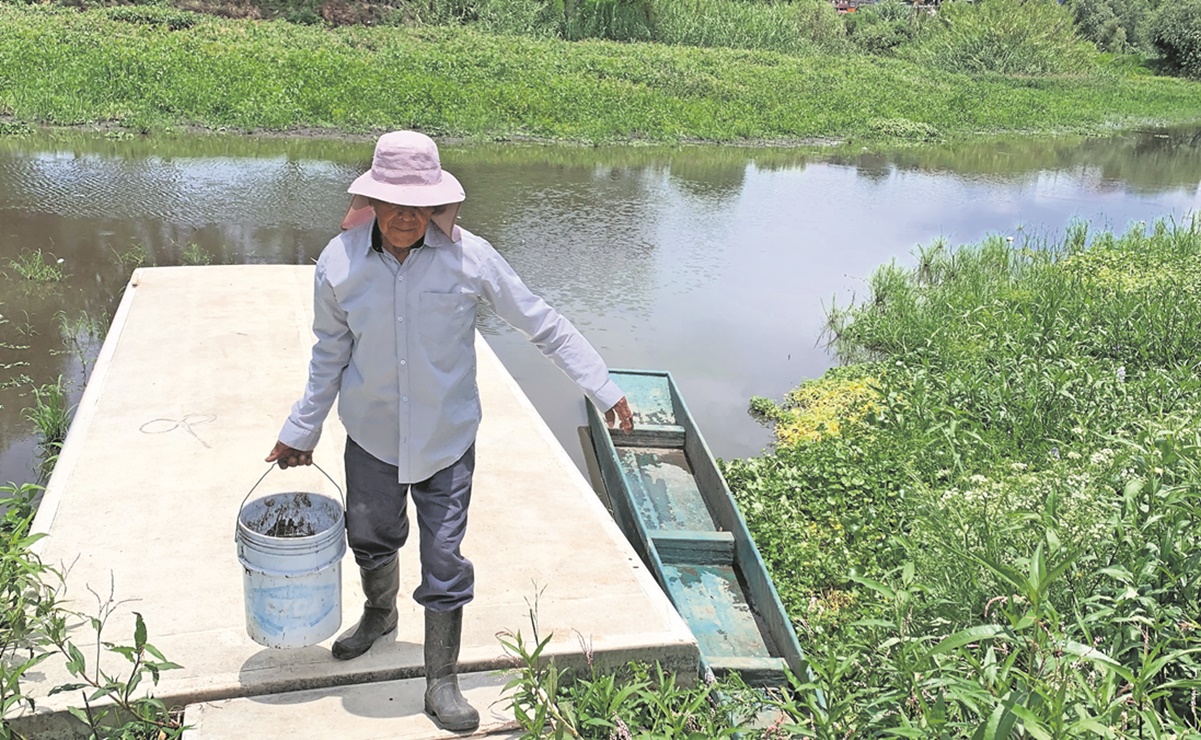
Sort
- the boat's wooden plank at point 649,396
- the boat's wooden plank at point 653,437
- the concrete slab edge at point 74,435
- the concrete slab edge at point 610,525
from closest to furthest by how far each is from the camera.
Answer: the concrete slab edge at point 610,525, the concrete slab edge at point 74,435, the boat's wooden plank at point 653,437, the boat's wooden plank at point 649,396

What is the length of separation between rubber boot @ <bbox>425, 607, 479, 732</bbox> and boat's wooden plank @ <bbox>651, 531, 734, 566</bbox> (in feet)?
6.33

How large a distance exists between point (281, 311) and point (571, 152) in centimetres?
1136

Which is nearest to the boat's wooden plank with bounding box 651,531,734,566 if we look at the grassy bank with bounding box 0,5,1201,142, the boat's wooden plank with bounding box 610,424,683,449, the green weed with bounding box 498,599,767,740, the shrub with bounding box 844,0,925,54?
the green weed with bounding box 498,599,767,740

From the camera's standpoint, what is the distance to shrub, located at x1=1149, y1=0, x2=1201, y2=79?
147 feet

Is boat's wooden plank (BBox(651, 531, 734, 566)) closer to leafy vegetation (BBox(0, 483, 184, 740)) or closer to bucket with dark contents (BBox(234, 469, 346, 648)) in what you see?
bucket with dark contents (BBox(234, 469, 346, 648))

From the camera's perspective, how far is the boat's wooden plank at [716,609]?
438 cm

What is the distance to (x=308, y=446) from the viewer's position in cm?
302

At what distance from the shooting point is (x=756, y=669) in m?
3.75

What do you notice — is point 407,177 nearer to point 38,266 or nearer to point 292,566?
point 292,566

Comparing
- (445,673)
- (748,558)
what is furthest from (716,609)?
(445,673)

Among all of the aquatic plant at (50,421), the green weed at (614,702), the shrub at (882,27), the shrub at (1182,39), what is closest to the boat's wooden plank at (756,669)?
the green weed at (614,702)

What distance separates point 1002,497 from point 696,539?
4.75 ft

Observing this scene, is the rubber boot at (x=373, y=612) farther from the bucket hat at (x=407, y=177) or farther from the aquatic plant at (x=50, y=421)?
the aquatic plant at (x=50, y=421)

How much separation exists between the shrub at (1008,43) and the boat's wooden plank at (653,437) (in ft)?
106
